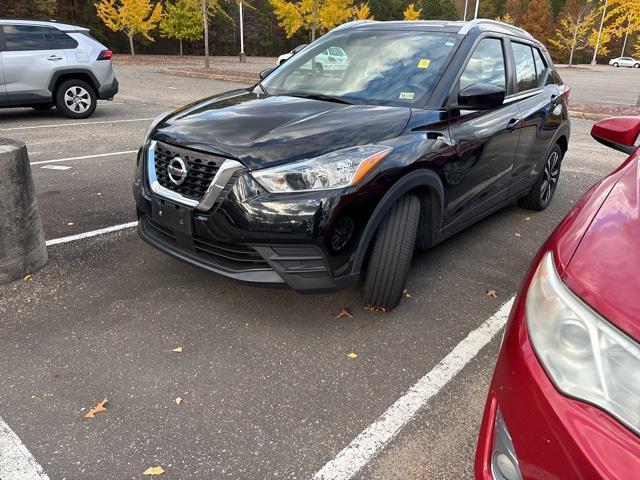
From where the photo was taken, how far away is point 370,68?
380cm

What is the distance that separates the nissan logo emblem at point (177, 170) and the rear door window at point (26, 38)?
7972 mm

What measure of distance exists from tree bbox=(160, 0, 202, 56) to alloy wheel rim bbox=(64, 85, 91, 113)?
93.4ft

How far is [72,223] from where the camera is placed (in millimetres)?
4676

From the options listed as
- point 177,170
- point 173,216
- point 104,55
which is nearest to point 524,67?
point 177,170

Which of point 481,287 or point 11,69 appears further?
point 11,69

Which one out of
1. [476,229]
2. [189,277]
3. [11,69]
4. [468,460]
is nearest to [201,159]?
[189,277]

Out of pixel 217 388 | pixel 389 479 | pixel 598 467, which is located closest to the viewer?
pixel 598 467

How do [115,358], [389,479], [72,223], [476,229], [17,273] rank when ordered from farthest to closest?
[476,229] < [72,223] < [17,273] < [115,358] < [389,479]

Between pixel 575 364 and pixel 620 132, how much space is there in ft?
8.57

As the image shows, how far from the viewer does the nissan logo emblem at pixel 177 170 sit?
2.92 m

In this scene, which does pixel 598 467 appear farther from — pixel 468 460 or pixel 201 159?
pixel 201 159

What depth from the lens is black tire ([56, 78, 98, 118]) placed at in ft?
32.1

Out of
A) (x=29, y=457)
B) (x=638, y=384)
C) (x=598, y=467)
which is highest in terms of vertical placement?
(x=638, y=384)

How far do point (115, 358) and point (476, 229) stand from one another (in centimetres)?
347
